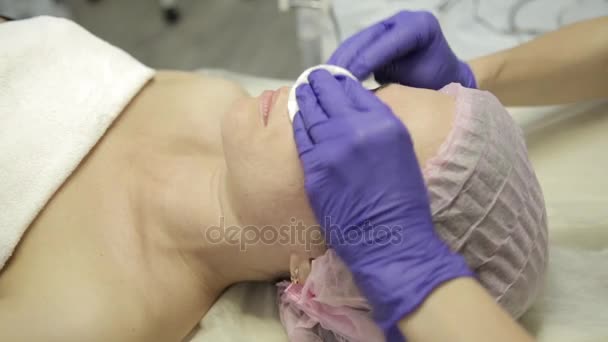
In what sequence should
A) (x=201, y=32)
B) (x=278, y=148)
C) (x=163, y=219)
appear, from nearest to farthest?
(x=278, y=148) → (x=163, y=219) → (x=201, y=32)

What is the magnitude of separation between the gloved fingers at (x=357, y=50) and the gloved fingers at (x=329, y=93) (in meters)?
0.14

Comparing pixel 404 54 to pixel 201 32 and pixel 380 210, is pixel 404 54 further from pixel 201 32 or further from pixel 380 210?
pixel 201 32

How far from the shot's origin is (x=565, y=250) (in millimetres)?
1145

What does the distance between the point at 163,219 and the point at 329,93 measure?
43 cm

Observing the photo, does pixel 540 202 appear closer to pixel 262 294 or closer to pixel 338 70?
pixel 338 70

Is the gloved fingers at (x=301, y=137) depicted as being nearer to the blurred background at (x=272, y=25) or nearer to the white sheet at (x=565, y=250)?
the white sheet at (x=565, y=250)

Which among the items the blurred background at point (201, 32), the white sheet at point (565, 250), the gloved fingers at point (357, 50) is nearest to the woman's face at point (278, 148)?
the gloved fingers at point (357, 50)

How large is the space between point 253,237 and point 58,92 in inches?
20.2

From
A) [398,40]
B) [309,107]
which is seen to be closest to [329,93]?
[309,107]

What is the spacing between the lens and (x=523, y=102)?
1298 mm

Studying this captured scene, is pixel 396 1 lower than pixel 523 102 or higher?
higher

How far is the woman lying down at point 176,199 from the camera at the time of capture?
844mm

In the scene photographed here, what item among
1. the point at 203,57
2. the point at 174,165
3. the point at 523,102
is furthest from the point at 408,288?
the point at 203,57

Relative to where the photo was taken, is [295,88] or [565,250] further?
[565,250]
